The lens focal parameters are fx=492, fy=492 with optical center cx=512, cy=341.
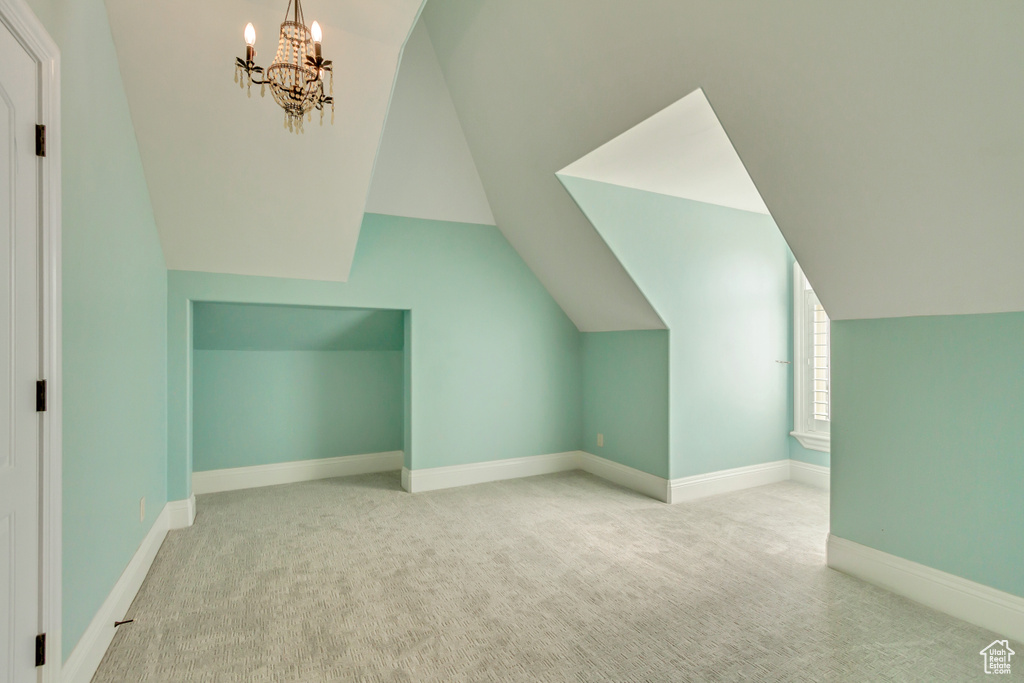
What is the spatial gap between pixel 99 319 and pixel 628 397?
358cm

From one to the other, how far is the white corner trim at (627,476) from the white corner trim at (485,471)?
18cm

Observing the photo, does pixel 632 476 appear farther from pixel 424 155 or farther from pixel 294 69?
pixel 294 69

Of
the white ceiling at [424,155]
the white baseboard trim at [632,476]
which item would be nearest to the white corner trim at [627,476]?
the white baseboard trim at [632,476]

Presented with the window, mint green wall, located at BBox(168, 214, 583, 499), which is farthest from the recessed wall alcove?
the window

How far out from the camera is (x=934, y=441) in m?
2.30

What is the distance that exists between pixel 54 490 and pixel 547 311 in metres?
3.74

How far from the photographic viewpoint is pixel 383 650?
198 cm

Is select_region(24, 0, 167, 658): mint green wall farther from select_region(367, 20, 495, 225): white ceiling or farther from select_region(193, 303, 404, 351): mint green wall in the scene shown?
select_region(367, 20, 495, 225): white ceiling

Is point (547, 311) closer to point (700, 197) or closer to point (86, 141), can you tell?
point (700, 197)

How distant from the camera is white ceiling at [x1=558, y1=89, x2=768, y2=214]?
267 cm

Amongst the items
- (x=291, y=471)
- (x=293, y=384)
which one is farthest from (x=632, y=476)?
(x=293, y=384)

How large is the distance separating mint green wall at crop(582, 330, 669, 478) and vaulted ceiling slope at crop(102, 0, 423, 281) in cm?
239

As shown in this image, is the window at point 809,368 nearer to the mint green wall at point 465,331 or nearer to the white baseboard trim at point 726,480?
the white baseboard trim at point 726,480

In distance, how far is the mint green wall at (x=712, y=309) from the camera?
365cm
